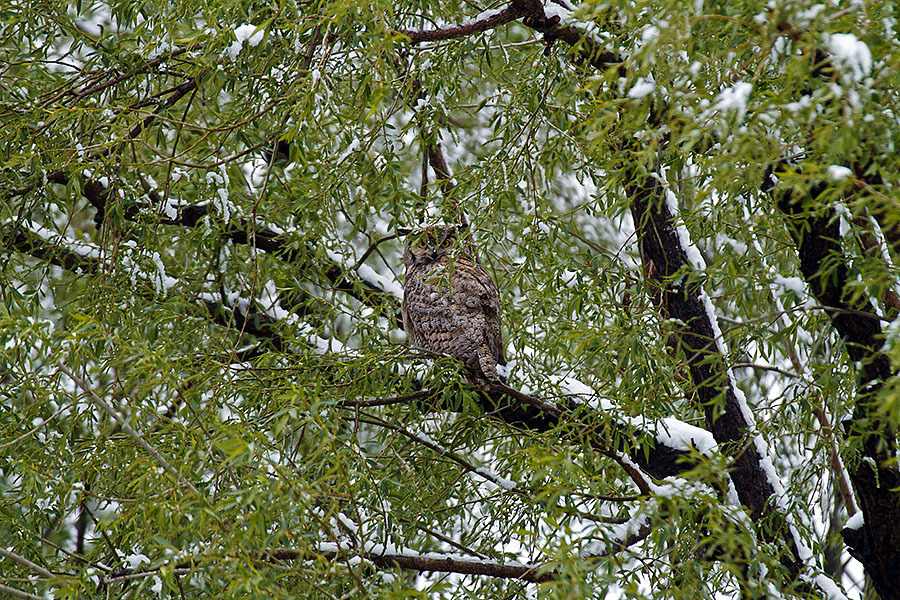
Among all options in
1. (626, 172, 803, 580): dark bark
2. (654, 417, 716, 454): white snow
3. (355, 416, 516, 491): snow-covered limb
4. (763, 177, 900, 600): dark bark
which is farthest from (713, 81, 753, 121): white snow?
(654, 417, 716, 454): white snow

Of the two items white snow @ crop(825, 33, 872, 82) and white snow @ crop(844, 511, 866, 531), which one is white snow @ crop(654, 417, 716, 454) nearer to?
white snow @ crop(844, 511, 866, 531)

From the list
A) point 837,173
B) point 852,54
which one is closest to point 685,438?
point 837,173

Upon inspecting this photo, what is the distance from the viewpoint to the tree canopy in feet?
5.17

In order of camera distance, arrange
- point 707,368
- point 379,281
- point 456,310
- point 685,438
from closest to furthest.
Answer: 1. point 707,368
2. point 685,438
3. point 456,310
4. point 379,281

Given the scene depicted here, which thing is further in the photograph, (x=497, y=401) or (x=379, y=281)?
(x=379, y=281)

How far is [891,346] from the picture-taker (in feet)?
4.39

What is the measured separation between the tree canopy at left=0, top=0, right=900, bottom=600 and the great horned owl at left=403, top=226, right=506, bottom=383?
11cm

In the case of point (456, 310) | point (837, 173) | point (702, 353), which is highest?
point (456, 310)

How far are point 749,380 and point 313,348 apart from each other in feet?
8.25

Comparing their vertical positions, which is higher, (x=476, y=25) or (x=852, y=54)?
(x=476, y=25)

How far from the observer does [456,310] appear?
2.83 m

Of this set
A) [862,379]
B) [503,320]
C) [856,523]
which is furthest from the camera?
[503,320]

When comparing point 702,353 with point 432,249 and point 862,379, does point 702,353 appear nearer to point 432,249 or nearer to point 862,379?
point 862,379

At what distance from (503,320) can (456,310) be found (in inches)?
18.5
